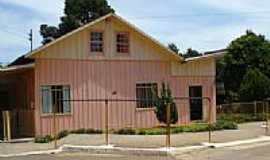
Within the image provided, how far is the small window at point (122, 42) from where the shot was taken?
3075 cm

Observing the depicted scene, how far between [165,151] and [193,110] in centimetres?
1643

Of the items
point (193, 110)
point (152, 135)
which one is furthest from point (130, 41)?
point (152, 135)

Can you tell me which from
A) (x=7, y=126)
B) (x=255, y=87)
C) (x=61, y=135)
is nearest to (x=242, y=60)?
(x=255, y=87)

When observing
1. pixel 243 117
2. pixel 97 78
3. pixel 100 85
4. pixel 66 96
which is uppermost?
pixel 97 78

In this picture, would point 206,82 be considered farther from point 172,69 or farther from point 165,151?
point 165,151

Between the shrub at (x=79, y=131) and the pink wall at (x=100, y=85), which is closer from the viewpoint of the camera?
the shrub at (x=79, y=131)

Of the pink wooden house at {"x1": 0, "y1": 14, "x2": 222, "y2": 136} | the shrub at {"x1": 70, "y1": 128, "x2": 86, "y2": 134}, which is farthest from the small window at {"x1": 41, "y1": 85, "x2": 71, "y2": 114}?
the shrub at {"x1": 70, "y1": 128, "x2": 86, "y2": 134}

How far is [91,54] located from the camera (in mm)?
29781

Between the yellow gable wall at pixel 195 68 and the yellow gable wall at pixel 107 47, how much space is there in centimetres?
87

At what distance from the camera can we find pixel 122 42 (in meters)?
31.0

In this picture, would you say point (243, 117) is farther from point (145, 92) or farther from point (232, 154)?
point (232, 154)

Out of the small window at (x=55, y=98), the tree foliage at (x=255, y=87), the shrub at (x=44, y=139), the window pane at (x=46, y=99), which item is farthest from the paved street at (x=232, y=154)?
the tree foliage at (x=255, y=87)

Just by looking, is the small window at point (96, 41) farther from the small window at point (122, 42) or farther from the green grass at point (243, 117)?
the green grass at point (243, 117)

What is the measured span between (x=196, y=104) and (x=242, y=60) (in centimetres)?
1141
